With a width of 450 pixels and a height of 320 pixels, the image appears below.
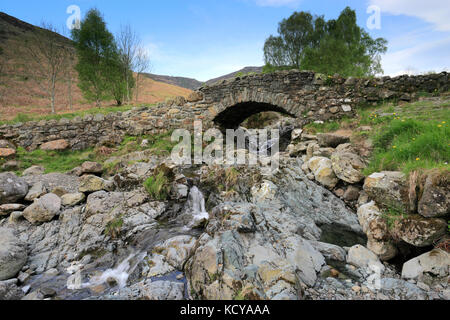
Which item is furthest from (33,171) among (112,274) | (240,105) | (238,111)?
(238,111)

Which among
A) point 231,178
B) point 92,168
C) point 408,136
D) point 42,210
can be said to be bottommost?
point 42,210

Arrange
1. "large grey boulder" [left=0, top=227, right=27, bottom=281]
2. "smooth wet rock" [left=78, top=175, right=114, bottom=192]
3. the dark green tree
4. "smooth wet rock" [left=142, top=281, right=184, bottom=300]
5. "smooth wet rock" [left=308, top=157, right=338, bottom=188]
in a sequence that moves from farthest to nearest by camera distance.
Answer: the dark green tree, "smooth wet rock" [left=78, top=175, right=114, bottom=192], "smooth wet rock" [left=308, top=157, right=338, bottom=188], "large grey boulder" [left=0, top=227, right=27, bottom=281], "smooth wet rock" [left=142, top=281, right=184, bottom=300]

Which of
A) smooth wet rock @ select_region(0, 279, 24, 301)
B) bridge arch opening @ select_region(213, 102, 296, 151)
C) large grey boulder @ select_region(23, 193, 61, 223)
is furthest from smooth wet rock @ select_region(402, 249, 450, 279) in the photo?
large grey boulder @ select_region(23, 193, 61, 223)

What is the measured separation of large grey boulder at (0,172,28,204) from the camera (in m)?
5.63

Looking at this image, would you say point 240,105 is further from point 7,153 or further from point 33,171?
point 7,153

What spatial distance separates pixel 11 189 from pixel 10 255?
275 centimetres

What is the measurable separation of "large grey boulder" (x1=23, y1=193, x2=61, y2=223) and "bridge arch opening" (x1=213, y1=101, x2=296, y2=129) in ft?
23.1

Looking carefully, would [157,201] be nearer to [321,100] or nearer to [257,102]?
[257,102]

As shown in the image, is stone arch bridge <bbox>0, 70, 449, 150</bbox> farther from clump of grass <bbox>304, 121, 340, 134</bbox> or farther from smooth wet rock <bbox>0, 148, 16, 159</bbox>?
smooth wet rock <bbox>0, 148, 16, 159</bbox>

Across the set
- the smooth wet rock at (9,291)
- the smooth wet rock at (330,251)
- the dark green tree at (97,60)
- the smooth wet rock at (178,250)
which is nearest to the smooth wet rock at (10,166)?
the smooth wet rock at (9,291)

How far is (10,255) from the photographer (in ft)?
12.8

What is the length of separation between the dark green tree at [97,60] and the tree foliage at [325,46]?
1695 centimetres

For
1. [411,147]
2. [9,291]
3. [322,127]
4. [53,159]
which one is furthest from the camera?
[53,159]

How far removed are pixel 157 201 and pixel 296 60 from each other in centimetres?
2576
